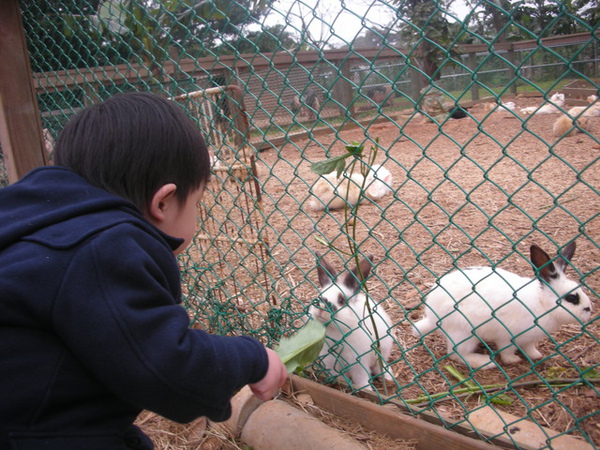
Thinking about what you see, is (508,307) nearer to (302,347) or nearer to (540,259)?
(540,259)

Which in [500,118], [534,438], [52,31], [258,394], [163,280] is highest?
[52,31]

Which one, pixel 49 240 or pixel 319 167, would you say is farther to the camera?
pixel 319 167

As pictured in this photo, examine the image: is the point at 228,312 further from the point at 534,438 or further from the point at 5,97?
the point at 5,97

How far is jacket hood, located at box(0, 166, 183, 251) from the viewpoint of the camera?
3.41 ft

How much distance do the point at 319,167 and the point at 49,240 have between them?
0.94 metres

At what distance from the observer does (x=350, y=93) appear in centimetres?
1184

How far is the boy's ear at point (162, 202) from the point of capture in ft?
3.96

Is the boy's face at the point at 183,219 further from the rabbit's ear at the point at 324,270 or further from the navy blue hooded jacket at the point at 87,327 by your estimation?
the rabbit's ear at the point at 324,270

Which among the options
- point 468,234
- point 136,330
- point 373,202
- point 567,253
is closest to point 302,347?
point 136,330

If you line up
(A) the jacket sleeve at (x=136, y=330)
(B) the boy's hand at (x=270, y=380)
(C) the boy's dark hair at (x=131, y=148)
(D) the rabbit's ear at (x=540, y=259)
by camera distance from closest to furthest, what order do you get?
(A) the jacket sleeve at (x=136, y=330)
(C) the boy's dark hair at (x=131, y=148)
(B) the boy's hand at (x=270, y=380)
(D) the rabbit's ear at (x=540, y=259)

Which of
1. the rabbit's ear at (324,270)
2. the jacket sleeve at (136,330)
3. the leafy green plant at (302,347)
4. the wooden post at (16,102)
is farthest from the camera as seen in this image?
the wooden post at (16,102)

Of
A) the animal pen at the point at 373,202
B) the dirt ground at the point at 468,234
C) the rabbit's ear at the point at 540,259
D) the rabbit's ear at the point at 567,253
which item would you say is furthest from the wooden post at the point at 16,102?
the rabbit's ear at the point at 567,253

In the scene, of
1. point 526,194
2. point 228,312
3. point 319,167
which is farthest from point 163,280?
point 526,194

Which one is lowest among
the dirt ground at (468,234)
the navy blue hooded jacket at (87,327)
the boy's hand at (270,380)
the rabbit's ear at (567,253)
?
the dirt ground at (468,234)
